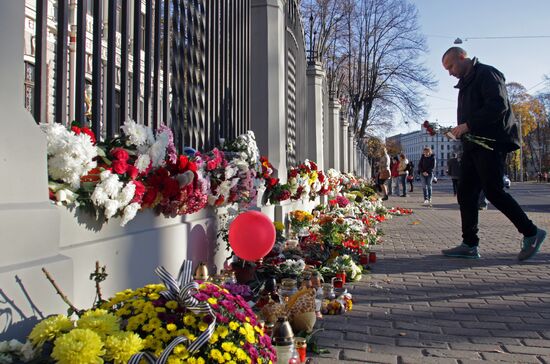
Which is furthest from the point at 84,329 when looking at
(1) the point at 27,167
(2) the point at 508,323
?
(2) the point at 508,323

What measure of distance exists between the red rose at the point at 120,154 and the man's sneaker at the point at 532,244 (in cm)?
497

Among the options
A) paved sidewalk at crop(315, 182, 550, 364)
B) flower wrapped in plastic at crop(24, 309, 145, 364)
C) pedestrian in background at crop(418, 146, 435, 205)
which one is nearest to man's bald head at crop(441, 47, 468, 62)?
paved sidewalk at crop(315, 182, 550, 364)

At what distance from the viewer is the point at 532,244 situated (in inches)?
253

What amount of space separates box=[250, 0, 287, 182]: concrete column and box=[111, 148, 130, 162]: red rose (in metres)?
4.24

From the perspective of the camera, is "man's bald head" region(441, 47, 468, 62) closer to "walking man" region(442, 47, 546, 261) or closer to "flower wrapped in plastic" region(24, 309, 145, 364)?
"walking man" region(442, 47, 546, 261)

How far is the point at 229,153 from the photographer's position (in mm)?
5535

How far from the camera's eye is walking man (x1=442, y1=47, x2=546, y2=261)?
246 inches

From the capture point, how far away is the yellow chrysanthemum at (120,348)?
1.98m

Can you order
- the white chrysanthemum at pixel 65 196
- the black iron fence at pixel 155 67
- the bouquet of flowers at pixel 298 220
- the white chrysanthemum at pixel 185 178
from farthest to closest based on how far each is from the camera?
the bouquet of flowers at pixel 298 220 → the white chrysanthemum at pixel 185 178 → the black iron fence at pixel 155 67 → the white chrysanthemum at pixel 65 196

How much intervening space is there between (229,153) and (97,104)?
2207mm

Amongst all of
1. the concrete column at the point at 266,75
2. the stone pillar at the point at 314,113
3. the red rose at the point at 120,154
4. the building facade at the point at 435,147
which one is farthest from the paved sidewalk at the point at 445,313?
the building facade at the point at 435,147

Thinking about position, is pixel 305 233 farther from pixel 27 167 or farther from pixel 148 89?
pixel 27 167

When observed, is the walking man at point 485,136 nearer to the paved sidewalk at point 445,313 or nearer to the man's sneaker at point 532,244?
the man's sneaker at point 532,244

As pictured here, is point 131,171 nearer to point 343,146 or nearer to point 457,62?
point 457,62
